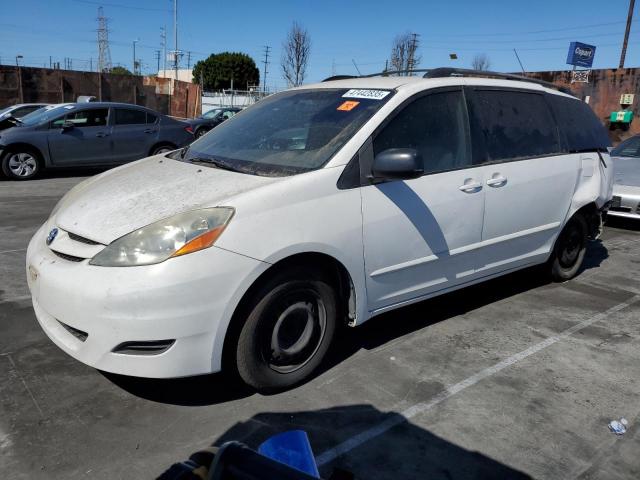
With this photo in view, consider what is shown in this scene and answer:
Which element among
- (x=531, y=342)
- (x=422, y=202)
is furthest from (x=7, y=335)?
(x=531, y=342)

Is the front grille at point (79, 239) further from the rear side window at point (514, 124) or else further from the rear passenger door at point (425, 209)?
Answer: the rear side window at point (514, 124)

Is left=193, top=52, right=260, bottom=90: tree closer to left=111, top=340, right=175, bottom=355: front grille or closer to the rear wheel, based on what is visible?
the rear wheel

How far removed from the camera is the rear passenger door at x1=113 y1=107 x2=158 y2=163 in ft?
37.9

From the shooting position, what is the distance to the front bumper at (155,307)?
2516 millimetres

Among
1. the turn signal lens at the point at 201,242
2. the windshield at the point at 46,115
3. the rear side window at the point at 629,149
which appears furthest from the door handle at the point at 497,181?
the windshield at the point at 46,115

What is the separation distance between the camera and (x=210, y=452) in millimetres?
1277

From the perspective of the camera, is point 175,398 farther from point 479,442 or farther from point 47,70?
point 47,70

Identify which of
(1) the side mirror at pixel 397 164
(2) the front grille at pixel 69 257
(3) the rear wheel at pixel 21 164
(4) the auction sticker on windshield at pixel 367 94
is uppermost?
(4) the auction sticker on windshield at pixel 367 94

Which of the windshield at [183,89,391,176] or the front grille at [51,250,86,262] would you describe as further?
the windshield at [183,89,391,176]

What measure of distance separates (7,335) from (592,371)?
388 centimetres

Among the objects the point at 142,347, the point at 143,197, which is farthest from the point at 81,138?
the point at 142,347

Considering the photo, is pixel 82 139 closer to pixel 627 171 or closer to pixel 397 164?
pixel 397 164

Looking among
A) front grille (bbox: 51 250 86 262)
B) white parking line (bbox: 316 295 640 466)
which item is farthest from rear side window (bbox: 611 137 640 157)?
front grille (bbox: 51 250 86 262)

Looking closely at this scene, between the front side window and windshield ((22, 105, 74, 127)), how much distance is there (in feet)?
0.37
